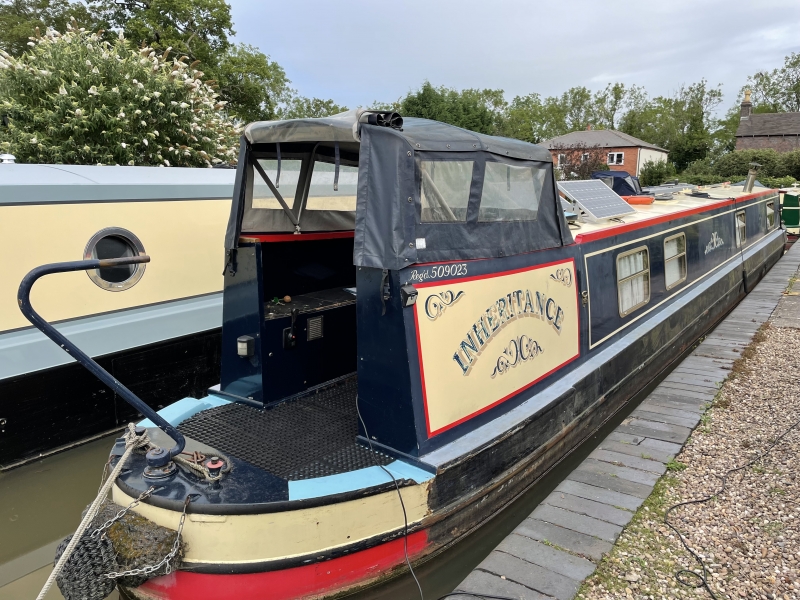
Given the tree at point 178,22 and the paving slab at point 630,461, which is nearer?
the paving slab at point 630,461

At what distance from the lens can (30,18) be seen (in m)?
26.1

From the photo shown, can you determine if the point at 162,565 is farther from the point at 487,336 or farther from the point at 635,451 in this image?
the point at 635,451

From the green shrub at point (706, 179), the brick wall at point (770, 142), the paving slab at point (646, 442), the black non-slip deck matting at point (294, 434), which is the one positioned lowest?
the paving slab at point (646, 442)

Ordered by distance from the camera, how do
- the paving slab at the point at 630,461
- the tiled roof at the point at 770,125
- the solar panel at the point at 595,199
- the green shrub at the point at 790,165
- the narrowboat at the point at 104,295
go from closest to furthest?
the paving slab at the point at 630,461 < the narrowboat at the point at 104,295 < the solar panel at the point at 595,199 < the green shrub at the point at 790,165 < the tiled roof at the point at 770,125

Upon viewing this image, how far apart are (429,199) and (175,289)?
3.30m

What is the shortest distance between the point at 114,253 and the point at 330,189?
200 centimetres

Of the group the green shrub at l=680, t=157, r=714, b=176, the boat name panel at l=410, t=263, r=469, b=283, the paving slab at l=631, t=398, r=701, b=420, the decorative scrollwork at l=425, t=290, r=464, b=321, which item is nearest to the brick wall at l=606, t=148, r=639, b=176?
the green shrub at l=680, t=157, r=714, b=176

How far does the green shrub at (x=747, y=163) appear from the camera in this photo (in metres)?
32.9

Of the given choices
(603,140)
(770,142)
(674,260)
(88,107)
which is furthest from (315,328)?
(770,142)

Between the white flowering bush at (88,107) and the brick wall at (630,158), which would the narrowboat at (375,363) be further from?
the brick wall at (630,158)

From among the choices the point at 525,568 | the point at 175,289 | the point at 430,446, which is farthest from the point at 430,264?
the point at 175,289

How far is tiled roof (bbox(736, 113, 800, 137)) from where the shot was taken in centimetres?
4403

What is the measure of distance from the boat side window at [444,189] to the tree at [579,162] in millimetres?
28840

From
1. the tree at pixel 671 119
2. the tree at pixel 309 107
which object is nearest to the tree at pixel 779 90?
the tree at pixel 671 119
